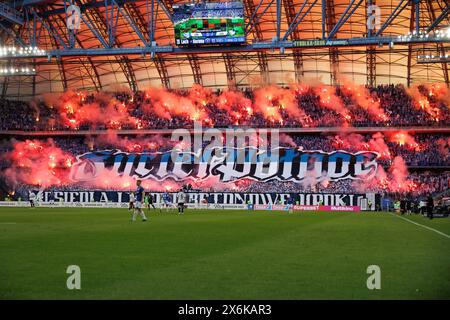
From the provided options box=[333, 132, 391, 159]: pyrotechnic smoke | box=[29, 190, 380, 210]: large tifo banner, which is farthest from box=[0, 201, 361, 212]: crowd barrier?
box=[333, 132, 391, 159]: pyrotechnic smoke

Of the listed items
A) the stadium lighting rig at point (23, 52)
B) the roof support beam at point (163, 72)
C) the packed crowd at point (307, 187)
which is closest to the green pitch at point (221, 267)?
Result: the stadium lighting rig at point (23, 52)

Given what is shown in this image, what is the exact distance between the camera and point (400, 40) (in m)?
38.7

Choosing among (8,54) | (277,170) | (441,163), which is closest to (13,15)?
(8,54)

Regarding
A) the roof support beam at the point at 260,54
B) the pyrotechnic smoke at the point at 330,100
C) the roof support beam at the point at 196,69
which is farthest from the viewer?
the pyrotechnic smoke at the point at 330,100

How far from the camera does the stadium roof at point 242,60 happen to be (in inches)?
2406

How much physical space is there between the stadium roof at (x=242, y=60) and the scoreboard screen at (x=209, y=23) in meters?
19.6

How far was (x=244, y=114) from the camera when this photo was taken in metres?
74.9

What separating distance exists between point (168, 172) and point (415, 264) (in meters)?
58.0

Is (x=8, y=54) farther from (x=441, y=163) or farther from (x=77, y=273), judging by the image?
(x=441, y=163)

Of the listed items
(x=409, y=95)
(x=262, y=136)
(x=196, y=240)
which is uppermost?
(x=409, y=95)

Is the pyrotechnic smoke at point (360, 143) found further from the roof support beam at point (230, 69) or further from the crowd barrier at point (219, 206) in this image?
the roof support beam at point (230, 69)

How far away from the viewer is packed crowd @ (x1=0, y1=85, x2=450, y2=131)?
228 feet

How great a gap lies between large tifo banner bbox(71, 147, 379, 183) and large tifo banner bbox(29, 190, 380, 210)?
586cm

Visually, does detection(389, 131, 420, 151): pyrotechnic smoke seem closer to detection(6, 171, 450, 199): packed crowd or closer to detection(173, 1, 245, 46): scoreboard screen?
detection(6, 171, 450, 199): packed crowd
